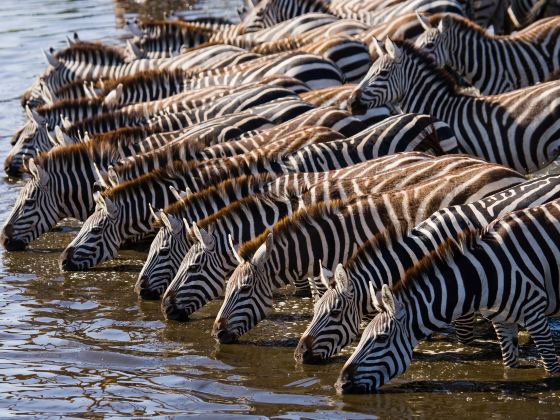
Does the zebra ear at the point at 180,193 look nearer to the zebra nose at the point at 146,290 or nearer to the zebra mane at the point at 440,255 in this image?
the zebra nose at the point at 146,290

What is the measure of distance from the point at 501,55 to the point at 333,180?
212 inches

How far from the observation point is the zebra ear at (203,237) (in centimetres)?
924

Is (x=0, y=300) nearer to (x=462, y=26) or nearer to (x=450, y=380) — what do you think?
(x=450, y=380)

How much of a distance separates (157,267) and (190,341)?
108 centimetres

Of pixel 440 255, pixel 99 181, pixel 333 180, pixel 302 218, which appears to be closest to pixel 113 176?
pixel 99 181

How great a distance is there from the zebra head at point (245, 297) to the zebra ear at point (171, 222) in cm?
130

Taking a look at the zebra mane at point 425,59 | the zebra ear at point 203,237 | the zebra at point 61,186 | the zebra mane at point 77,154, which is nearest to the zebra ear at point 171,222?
the zebra ear at point 203,237

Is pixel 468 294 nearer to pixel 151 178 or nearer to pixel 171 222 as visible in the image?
pixel 171 222

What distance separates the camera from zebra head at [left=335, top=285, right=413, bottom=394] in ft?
24.2

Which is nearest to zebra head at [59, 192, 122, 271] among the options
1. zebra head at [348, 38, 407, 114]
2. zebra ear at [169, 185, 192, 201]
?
zebra ear at [169, 185, 192, 201]

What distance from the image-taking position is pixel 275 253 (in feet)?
28.8

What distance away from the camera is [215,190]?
10.0 metres

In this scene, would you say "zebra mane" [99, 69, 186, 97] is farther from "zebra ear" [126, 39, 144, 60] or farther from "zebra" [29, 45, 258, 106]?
"zebra ear" [126, 39, 144, 60]

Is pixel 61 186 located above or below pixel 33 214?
above
